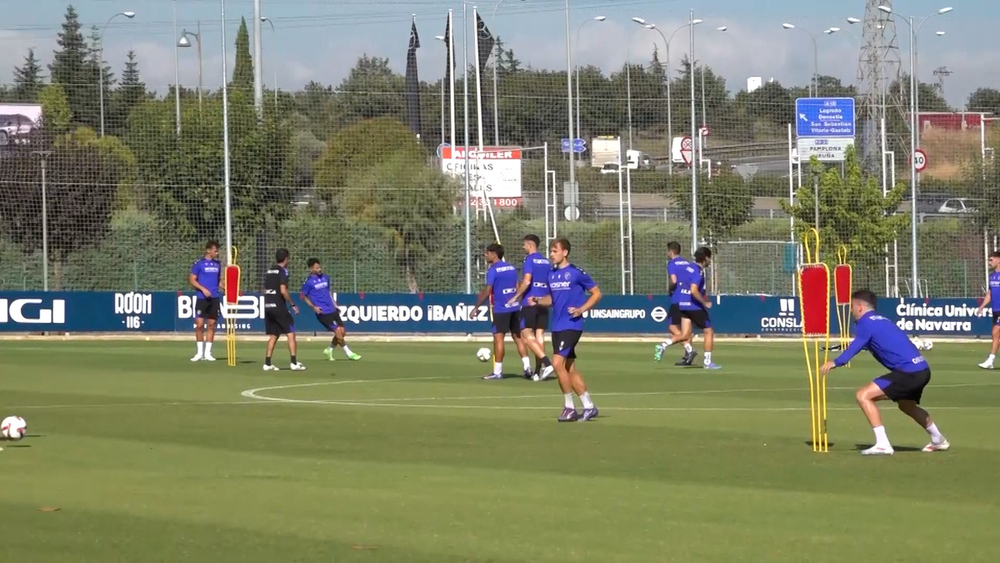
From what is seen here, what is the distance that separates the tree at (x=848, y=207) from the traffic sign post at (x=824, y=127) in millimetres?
1212

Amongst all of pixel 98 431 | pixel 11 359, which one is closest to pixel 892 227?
pixel 11 359

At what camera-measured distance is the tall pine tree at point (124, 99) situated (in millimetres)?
55281

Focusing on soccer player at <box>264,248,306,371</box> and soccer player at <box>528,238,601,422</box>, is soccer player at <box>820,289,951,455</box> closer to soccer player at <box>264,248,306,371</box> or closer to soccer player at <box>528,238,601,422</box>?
A: soccer player at <box>528,238,601,422</box>

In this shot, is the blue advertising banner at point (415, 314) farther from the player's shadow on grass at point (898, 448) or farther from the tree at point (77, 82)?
the player's shadow on grass at point (898, 448)

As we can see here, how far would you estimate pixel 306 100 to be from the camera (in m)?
60.0

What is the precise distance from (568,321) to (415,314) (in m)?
27.5

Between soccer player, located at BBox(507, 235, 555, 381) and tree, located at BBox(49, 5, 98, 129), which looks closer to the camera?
soccer player, located at BBox(507, 235, 555, 381)

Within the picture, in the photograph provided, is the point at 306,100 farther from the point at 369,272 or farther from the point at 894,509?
the point at 894,509

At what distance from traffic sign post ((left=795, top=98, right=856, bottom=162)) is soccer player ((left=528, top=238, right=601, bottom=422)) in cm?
4466

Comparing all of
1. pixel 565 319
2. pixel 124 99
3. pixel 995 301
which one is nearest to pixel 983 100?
pixel 124 99

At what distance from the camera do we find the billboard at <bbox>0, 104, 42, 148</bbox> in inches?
2180

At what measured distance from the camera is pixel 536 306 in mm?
23812

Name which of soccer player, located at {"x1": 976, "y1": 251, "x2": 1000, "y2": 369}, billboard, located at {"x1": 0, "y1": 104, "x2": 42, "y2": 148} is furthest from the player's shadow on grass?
billboard, located at {"x1": 0, "y1": 104, "x2": 42, "y2": 148}

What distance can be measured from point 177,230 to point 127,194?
215 cm
